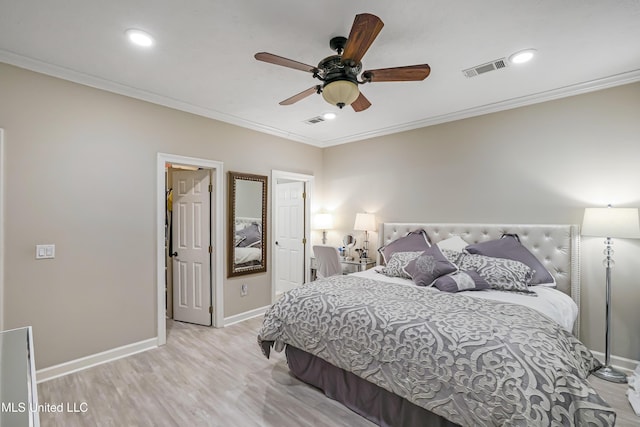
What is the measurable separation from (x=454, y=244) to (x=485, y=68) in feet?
6.37

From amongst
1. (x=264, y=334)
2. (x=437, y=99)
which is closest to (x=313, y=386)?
(x=264, y=334)

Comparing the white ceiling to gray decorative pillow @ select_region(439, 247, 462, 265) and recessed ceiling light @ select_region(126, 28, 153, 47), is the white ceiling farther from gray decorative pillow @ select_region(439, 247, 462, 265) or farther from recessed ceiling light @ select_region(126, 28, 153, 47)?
gray decorative pillow @ select_region(439, 247, 462, 265)

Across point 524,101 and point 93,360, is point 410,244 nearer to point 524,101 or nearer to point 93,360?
point 524,101

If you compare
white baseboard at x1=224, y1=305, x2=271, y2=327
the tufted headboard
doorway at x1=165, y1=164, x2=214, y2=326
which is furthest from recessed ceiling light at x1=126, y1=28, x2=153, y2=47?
the tufted headboard

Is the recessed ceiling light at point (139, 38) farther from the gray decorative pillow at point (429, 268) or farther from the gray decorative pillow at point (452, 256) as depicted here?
the gray decorative pillow at point (452, 256)

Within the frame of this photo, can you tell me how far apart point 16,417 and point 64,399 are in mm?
2054

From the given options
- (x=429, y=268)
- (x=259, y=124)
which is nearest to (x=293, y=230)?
(x=259, y=124)

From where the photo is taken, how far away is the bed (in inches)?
57.1

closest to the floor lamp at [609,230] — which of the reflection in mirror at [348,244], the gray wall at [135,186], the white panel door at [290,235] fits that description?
the gray wall at [135,186]

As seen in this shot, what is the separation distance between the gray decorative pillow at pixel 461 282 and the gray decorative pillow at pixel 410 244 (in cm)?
97

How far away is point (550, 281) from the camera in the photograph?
304 cm

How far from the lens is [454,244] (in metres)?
3.65

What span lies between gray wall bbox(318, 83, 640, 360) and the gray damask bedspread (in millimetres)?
1393

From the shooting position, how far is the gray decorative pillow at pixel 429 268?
2.89 m
